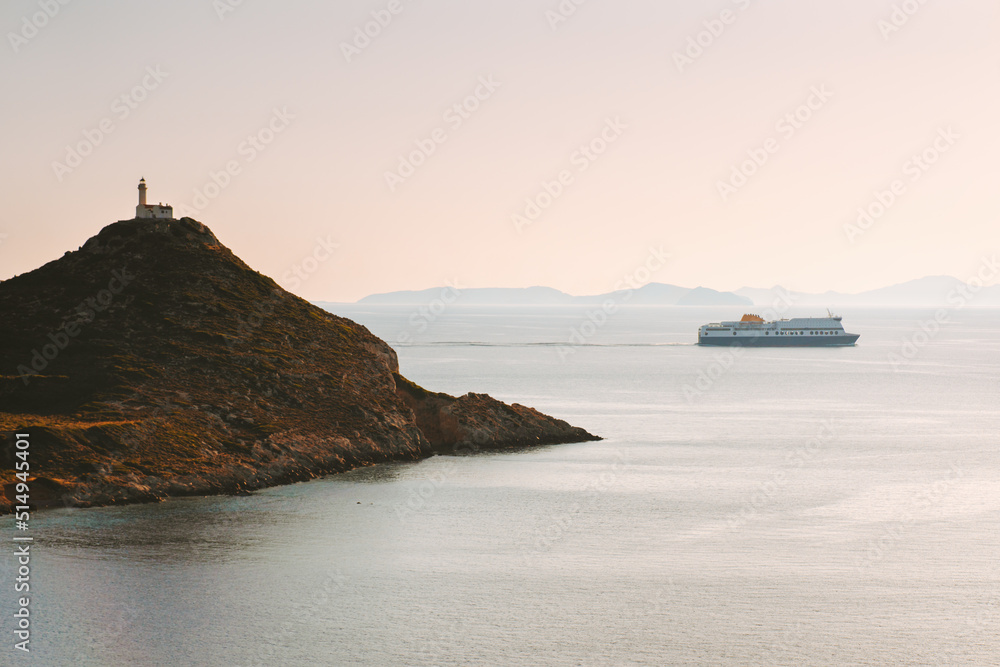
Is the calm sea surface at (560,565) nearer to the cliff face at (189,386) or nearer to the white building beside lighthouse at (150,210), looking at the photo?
the cliff face at (189,386)

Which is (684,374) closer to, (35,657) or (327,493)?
(327,493)

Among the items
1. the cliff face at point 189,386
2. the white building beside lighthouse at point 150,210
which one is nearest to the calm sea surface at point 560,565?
the cliff face at point 189,386

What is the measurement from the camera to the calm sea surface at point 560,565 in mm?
33062

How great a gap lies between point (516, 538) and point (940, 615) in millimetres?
20059

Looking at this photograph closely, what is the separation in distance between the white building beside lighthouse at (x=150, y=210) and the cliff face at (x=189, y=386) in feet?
4.29

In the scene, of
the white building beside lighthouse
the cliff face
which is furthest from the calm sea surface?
the white building beside lighthouse

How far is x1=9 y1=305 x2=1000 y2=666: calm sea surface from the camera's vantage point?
3306 centimetres

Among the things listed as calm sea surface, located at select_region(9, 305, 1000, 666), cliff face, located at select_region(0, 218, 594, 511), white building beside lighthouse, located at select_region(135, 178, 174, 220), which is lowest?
calm sea surface, located at select_region(9, 305, 1000, 666)

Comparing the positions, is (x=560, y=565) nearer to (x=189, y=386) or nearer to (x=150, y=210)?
(x=189, y=386)

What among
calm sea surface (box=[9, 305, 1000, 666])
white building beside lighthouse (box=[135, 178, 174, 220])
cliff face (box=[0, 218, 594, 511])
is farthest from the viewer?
white building beside lighthouse (box=[135, 178, 174, 220])

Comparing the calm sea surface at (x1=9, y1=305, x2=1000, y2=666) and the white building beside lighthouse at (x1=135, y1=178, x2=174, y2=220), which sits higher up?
the white building beside lighthouse at (x1=135, y1=178, x2=174, y2=220)

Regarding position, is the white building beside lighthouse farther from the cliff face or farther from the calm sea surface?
the calm sea surface

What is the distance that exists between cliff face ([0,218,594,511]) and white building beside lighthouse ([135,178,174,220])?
1308 millimetres

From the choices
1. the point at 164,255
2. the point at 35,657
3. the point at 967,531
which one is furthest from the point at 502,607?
the point at 164,255
